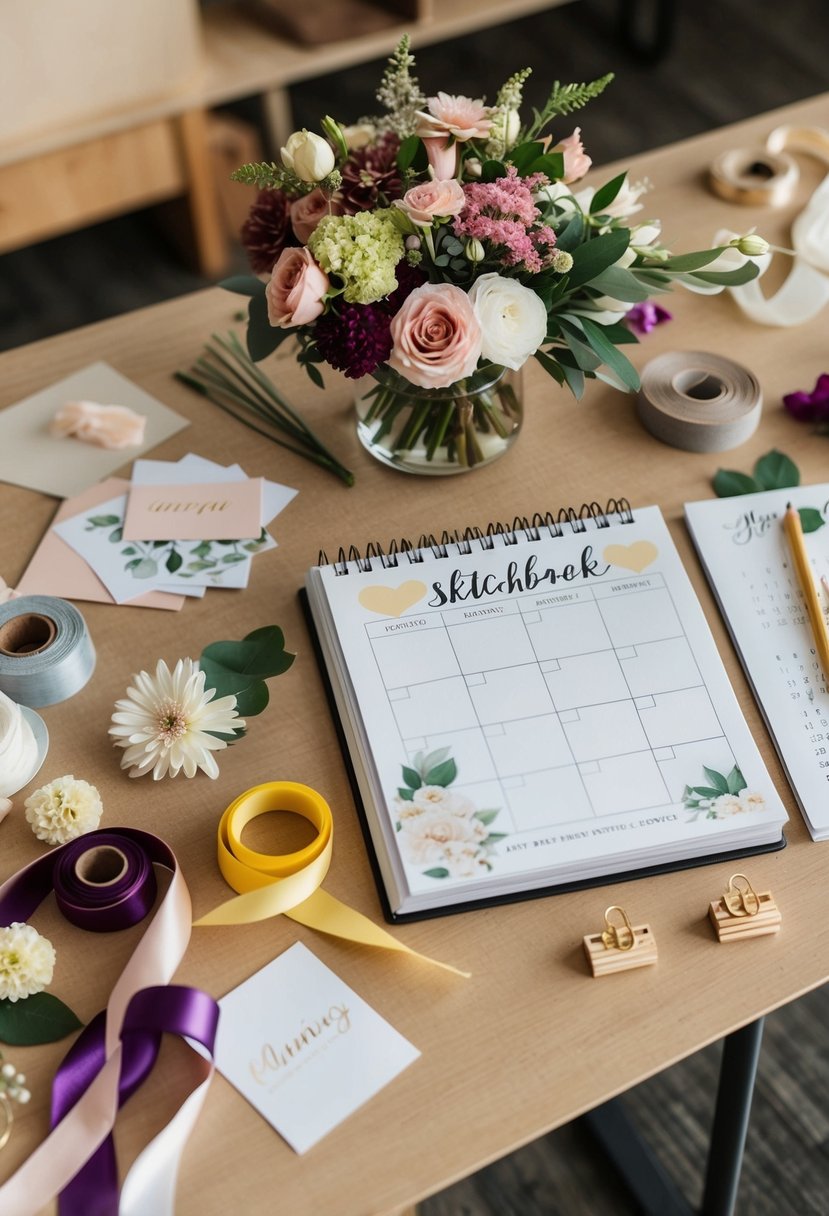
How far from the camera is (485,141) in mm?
1010

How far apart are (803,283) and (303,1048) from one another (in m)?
0.95

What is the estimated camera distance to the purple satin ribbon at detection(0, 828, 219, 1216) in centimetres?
77

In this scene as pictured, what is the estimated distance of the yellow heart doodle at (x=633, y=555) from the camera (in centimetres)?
106

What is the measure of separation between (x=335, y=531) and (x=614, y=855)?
0.41 metres

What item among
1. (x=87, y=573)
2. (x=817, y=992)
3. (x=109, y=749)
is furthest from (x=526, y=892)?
(x=817, y=992)

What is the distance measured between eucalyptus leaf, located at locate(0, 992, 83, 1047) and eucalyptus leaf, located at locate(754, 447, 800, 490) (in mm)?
770

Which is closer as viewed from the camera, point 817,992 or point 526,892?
point 526,892

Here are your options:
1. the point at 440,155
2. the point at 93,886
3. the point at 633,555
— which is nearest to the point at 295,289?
the point at 440,155

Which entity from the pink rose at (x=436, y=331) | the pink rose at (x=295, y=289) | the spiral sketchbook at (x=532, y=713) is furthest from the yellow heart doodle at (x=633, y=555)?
the pink rose at (x=295, y=289)

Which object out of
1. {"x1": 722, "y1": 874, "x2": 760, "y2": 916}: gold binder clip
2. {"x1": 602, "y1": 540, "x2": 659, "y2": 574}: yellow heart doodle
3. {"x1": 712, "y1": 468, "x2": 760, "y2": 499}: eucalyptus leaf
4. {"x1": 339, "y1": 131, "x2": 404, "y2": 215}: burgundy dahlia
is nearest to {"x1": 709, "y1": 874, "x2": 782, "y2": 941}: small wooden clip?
{"x1": 722, "y1": 874, "x2": 760, "y2": 916}: gold binder clip

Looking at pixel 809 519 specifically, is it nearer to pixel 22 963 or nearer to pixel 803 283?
pixel 803 283

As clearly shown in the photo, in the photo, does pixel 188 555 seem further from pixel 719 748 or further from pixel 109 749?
pixel 719 748

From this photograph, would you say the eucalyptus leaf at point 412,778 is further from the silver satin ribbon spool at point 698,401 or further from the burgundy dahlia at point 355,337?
the silver satin ribbon spool at point 698,401

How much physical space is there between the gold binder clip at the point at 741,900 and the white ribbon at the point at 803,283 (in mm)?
671
